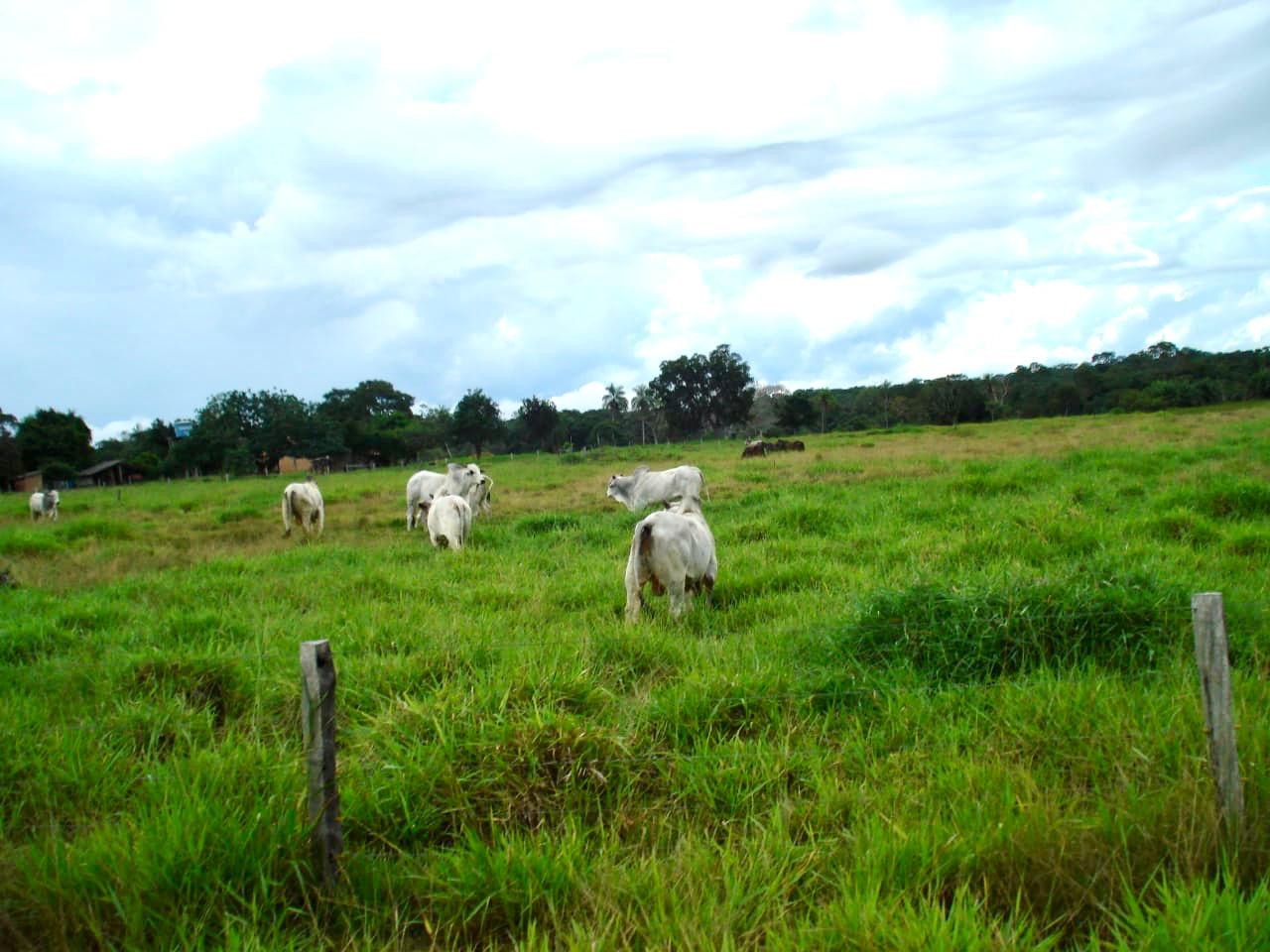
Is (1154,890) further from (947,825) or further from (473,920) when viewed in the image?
(473,920)

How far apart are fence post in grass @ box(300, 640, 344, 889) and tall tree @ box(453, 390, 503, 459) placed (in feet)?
202

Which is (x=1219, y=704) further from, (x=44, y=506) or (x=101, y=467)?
(x=101, y=467)

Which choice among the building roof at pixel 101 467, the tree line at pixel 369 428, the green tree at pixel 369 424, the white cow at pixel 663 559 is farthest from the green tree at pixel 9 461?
the white cow at pixel 663 559

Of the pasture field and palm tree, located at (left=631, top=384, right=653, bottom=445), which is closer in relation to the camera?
the pasture field

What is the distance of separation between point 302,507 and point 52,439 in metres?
47.3

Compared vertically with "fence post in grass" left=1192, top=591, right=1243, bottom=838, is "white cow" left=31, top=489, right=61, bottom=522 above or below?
above

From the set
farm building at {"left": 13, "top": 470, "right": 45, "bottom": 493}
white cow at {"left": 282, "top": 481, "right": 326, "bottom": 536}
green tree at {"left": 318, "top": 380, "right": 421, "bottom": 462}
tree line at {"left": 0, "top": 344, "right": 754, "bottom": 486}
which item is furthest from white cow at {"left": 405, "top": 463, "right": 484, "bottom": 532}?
green tree at {"left": 318, "top": 380, "right": 421, "bottom": 462}

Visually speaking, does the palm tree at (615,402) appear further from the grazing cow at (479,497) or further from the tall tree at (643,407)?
the grazing cow at (479,497)

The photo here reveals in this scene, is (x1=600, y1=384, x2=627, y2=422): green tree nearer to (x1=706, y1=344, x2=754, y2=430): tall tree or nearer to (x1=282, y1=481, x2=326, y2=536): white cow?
(x1=706, y1=344, x2=754, y2=430): tall tree

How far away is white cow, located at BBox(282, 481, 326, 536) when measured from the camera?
14.5 meters

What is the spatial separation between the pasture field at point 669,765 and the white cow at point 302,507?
6395 millimetres

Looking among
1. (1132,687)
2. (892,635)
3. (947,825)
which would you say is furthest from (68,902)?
(1132,687)

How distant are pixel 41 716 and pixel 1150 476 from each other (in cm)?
1478

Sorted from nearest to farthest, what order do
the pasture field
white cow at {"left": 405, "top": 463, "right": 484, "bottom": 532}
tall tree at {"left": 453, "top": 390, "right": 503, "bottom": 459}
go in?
the pasture field, white cow at {"left": 405, "top": 463, "right": 484, "bottom": 532}, tall tree at {"left": 453, "top": 390, "right": 503, "bottom": 459}
